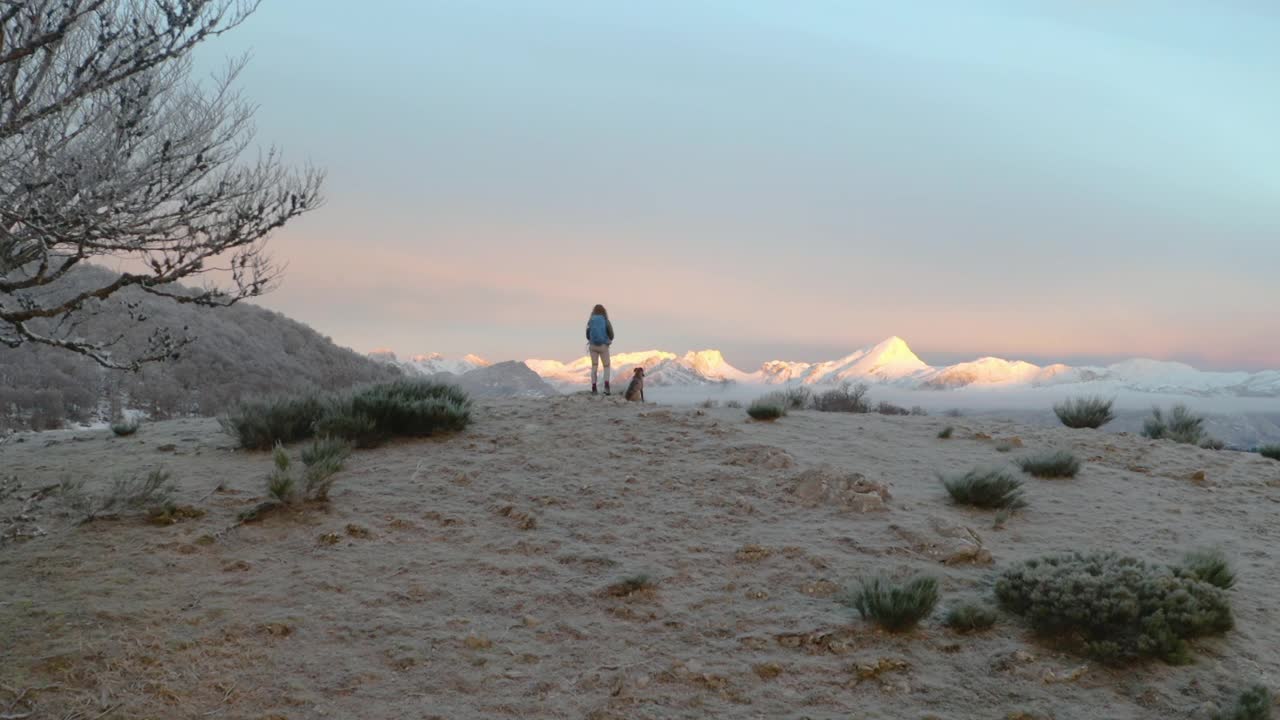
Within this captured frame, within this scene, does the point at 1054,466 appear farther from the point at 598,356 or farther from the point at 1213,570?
the point at 598,356

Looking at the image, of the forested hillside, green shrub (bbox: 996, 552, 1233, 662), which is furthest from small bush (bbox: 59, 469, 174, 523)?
the forested hillside

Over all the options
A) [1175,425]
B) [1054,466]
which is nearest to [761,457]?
[1054,466]

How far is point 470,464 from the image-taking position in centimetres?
1011

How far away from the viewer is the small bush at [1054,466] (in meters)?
10.9

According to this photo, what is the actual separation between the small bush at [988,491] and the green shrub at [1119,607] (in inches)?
104

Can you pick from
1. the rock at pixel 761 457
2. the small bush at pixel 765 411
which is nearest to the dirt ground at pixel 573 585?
the rock at pixel 761 457

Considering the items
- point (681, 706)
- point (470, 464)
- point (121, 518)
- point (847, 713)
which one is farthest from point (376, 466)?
point (847, 713)

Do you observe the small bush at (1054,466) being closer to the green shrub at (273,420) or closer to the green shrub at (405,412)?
the green shrub at (405,412)

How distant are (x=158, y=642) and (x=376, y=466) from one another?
164 inches

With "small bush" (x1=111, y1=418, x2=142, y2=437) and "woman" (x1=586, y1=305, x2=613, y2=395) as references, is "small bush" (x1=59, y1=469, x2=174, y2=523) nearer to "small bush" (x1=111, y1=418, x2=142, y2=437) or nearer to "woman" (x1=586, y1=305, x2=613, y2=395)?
"small bush" (x1=111, y1=418, x2=142, y2=437)

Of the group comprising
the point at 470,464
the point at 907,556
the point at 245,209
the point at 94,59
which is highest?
the point at 94,59

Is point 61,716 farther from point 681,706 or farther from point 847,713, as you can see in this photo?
point 847,713

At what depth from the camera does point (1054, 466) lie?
10938 mm

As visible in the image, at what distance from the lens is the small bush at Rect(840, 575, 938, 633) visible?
616 cm
